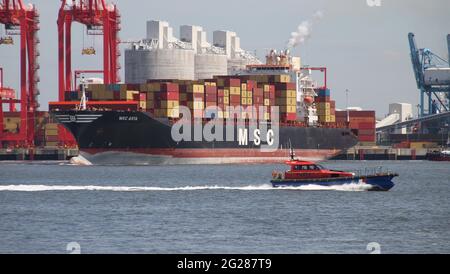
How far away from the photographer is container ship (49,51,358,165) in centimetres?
10831

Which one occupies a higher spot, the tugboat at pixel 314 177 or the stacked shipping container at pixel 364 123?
the stacked shipping container at pixel 364 123

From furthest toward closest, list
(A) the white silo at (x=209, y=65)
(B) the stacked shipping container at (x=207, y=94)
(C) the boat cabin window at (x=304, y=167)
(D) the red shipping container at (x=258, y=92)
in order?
(A) the white silo at (x=209, y=65) → (D) the red shipping container at (x=258, y=92) → (B) the stacked shipping container at (x=207, y=94) → (C) the boat cabin window at (x=304, y=167)

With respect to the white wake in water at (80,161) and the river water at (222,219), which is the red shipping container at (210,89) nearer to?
the white wake in water at (80,161)

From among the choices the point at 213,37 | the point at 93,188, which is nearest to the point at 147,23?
the point at 213,37

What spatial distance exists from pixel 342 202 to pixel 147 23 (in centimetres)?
12850

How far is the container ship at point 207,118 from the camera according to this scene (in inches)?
4264

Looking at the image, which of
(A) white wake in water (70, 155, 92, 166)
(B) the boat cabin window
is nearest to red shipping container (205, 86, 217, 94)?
(A) white wake in water (70, 155, 92, 166)

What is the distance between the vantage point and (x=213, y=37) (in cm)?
19438

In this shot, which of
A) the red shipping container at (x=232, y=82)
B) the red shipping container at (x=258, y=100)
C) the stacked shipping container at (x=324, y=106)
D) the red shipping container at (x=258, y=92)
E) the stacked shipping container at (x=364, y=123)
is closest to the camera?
the red shipping container at (x=232, y=82)

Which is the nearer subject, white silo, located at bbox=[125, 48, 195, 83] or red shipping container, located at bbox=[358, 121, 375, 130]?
red shipping container, located at bbox=[358, 121, 375, 130]

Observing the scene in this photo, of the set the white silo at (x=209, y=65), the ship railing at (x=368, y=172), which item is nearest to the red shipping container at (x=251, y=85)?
the ship railing at (x=368, y=172)

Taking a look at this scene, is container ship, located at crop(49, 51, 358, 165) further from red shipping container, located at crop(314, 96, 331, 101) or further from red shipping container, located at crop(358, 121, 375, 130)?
red shipping container, located at crop(358, 121, 375, 130)

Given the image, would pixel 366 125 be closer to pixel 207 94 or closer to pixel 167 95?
pixel 207 94
